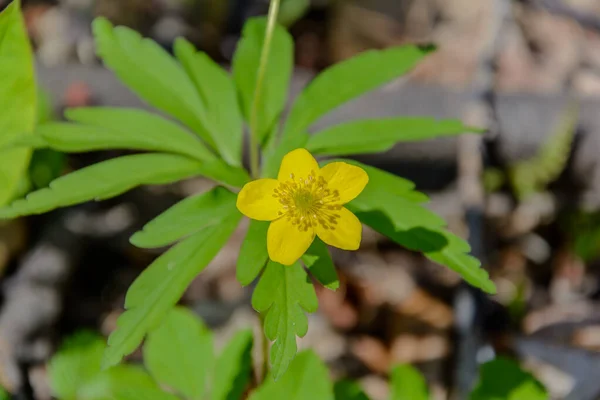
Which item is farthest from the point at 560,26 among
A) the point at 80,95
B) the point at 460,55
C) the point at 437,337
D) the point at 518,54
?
the point at 80,95

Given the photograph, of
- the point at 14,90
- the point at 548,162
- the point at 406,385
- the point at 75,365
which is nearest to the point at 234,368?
the point at 406,385

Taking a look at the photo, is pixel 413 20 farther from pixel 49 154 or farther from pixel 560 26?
pixel 49 154

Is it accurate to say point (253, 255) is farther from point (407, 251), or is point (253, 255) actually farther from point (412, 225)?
point (407, 251)

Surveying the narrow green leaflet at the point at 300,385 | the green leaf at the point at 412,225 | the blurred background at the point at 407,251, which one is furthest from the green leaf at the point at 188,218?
the blurred background at the point at 407,251

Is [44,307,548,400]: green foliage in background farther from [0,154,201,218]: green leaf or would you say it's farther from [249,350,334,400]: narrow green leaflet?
[0,154,201,218]: green leaf

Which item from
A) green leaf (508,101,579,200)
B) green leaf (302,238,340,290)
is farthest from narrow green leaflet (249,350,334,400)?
green leaf (508,101,579,200)

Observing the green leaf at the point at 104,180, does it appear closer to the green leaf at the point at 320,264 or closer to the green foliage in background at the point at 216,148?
the green foliage in background at the point at 216,148
